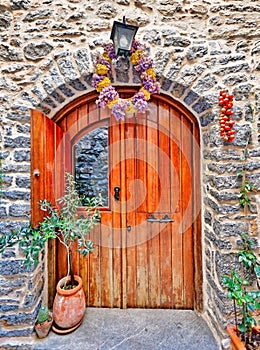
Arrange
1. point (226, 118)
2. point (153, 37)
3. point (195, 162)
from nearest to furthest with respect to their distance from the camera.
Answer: point (226, 118) < point (153, 37) < point (195, 162)

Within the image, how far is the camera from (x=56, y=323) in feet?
6.47

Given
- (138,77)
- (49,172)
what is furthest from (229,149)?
(49,172)

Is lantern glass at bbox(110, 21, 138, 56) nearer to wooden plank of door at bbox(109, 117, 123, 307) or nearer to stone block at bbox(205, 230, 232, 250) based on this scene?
wooden plank of door at bbox(109, 117, 123, 307)

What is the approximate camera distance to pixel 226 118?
188 centimetres

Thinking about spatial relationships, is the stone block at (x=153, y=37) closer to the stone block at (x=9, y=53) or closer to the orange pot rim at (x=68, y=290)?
the stone block at (x=9, y=53)

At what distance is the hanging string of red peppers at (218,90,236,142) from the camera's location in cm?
186

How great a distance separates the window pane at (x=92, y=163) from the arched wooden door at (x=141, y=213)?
1 centimetres

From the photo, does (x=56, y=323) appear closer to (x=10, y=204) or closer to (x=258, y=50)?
(x=10, y=204)

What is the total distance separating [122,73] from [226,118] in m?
0.95

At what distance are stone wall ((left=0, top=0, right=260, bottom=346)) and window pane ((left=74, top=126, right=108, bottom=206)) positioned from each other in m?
0.48

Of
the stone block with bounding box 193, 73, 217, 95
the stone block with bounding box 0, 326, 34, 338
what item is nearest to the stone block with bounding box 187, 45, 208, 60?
the stone block with bounding box 193, 73, 217, 95

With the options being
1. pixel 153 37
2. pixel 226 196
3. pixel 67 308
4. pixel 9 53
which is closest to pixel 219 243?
pixel 226 196

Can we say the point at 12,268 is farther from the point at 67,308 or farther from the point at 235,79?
the point at 235,79

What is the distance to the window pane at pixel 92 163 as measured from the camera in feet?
7.49
